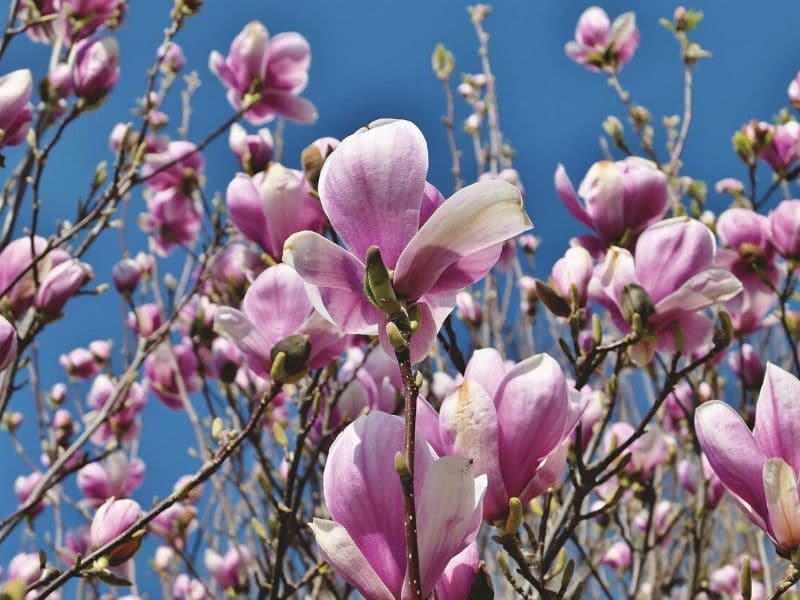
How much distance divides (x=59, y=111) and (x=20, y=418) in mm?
1288

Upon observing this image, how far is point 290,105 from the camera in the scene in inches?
73.2

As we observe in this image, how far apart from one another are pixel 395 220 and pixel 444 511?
0.78 ft

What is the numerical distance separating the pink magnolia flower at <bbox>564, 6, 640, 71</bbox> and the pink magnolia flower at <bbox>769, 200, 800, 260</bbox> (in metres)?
1.13

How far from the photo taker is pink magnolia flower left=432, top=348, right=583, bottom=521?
0.65 m

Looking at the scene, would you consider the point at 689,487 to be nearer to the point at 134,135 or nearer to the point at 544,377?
the point at 544,377

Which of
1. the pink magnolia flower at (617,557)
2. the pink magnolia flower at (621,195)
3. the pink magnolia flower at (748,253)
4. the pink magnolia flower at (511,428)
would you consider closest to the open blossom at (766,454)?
the pink magnolia flower at (511,428)

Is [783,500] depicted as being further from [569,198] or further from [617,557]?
[617,557]

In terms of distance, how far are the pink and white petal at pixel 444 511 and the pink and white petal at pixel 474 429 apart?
3.4 inches

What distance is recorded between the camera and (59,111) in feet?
6.02

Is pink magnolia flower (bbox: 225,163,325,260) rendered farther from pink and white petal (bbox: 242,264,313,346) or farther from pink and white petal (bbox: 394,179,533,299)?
pink and white petal (bbox: 394,179,533,299)

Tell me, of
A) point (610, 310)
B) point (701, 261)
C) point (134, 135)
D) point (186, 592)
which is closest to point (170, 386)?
point (134, 135)

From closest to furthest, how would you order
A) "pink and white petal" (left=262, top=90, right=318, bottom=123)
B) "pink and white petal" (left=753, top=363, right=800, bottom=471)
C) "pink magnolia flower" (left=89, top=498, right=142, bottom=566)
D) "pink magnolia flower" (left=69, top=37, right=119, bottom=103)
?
"pink and white petal" (left=753, top=363, right=800, bottom=471) < "pink magnolia flower" (left=89, top=498, right=142, bottom=566) < "pink magnolia flower" (left=69, top=37, right=119, bottom=103) < "pink and white petal" (left=262, top=90, right=318, bottom=123)

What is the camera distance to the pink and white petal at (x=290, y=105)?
185cm

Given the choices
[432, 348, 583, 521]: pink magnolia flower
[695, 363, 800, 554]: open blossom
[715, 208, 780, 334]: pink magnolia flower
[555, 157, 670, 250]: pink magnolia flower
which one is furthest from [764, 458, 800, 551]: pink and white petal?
[715, 208, 780, 334]: pink magnolia flower
